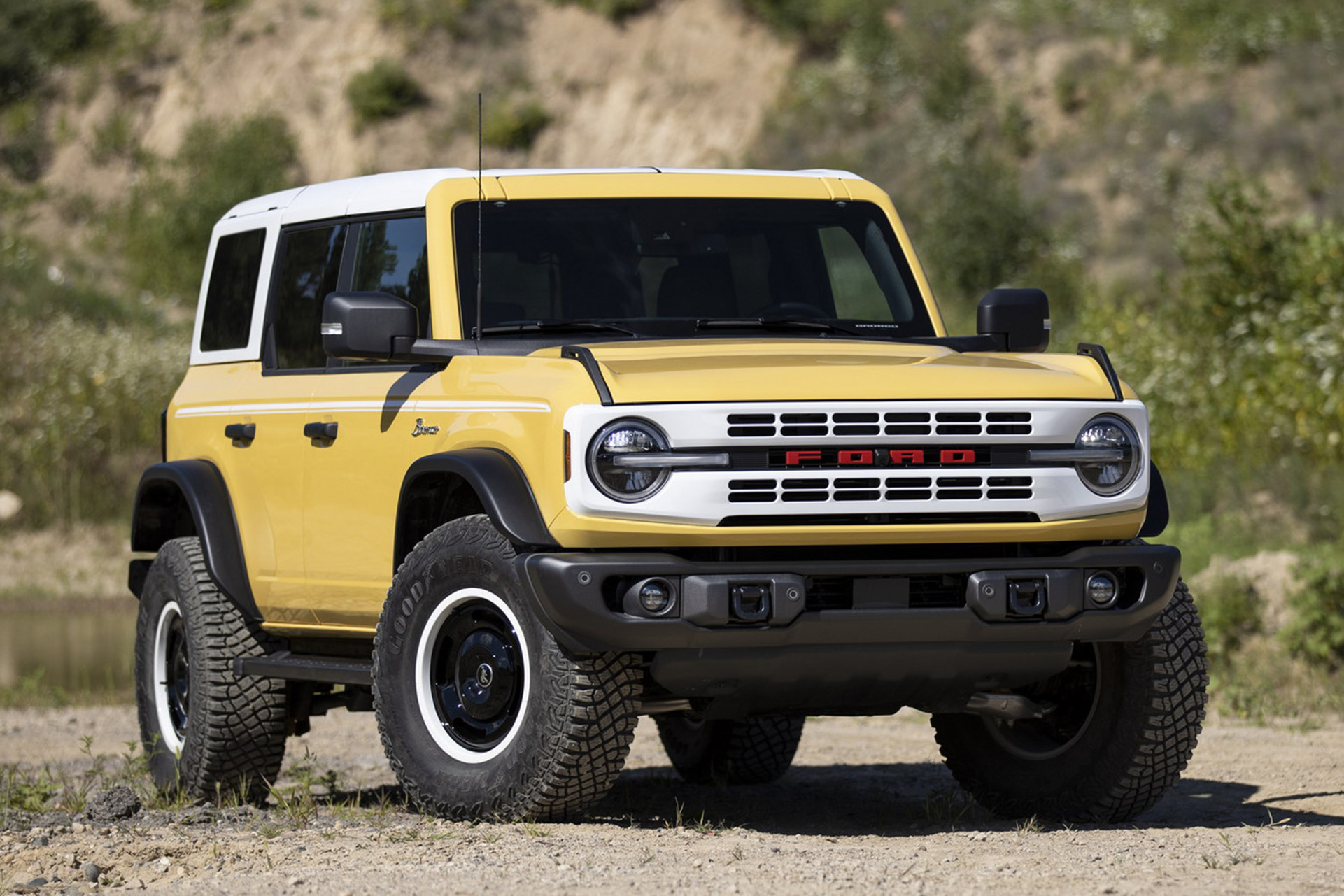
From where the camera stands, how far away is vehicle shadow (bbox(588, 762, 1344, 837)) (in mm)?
7230

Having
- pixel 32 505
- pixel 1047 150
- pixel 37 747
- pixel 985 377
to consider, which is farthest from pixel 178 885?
pixel 1047 150

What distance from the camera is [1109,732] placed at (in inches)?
271

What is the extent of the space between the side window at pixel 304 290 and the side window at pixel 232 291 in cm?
25

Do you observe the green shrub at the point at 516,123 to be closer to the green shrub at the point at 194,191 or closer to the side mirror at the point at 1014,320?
the green shrub at the point at 194,191

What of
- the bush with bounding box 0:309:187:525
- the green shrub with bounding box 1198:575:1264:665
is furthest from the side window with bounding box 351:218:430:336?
the bush with bounding box 0:309:187:525

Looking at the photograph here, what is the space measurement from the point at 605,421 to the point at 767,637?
789mm

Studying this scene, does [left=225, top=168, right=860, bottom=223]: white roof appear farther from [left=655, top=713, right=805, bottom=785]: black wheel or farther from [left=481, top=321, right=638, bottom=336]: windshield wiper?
[left=655, top=713, right=805, bottom=785]: black wheel

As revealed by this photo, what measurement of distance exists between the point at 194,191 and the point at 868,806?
129 ft

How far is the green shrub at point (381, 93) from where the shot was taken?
153 feet

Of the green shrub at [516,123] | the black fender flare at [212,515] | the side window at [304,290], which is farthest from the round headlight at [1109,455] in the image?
the green shrub at [516,123]

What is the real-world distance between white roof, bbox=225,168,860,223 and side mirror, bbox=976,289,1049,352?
2.78 feet

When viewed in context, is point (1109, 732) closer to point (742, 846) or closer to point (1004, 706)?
point (1004, 706)

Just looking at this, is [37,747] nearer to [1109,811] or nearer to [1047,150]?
[1109,811]

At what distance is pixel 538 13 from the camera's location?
4866 cm
